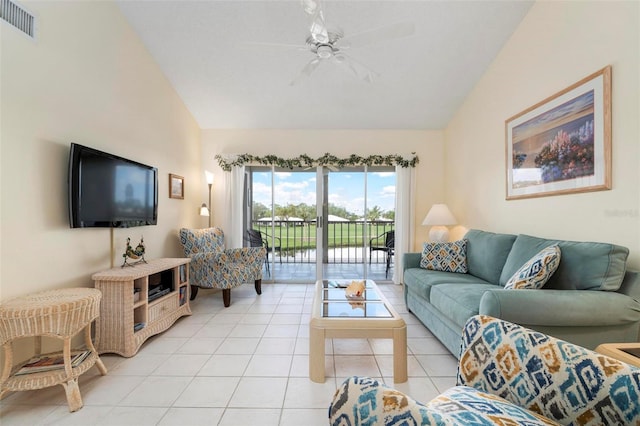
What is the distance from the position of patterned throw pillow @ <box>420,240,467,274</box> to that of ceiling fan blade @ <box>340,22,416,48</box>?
2.15 meters

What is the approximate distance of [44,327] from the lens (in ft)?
5.19

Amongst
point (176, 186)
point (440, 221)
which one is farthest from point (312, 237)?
point (176, 186)

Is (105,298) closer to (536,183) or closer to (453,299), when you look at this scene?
(453,299)

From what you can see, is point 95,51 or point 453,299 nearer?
point 453,299

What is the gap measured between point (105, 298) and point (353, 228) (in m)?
3.49

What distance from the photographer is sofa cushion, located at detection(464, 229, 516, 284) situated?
2.63 metres

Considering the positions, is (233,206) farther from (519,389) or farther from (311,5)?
(519,389)

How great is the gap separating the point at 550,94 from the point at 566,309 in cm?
190

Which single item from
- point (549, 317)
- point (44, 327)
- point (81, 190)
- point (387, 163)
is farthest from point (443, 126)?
point (44, 327)

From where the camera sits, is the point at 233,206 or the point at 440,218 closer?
the point at 440,218

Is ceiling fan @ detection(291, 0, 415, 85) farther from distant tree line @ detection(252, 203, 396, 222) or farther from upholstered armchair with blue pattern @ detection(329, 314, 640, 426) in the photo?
distant tree line @ detection(252, 203, 396, 222)

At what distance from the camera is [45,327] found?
1585mm

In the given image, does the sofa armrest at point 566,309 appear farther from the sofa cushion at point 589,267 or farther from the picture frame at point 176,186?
the picture frame at point 176,186

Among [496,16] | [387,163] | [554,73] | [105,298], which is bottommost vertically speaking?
[105,298]
